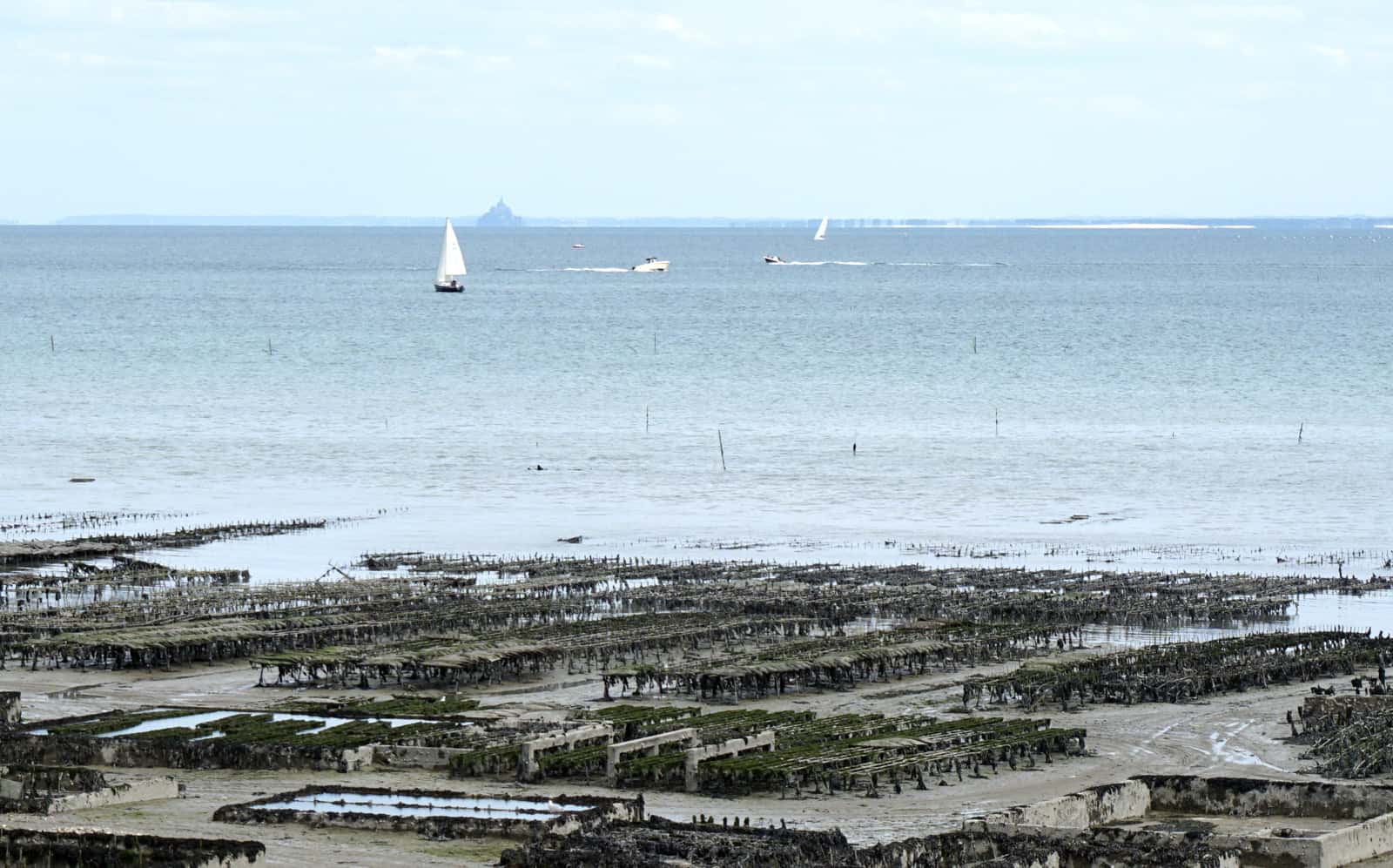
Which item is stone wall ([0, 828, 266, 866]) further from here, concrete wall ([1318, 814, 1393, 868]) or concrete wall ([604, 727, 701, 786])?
concrete wall ([1318, 814, 1393, 868])

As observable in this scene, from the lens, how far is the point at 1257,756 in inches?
1492

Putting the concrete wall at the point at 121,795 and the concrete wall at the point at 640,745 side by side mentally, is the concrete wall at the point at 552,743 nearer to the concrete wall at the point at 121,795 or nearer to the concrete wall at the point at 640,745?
the concrete wall at the point at 640,745

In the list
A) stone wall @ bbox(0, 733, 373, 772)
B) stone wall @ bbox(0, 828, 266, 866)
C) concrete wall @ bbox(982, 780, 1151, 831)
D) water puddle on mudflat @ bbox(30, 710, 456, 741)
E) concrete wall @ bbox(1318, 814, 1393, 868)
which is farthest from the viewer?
water puddle on mudflat @ bbox(30, 710, 456, 741)

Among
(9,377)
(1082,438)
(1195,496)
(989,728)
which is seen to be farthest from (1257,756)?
(9,377)

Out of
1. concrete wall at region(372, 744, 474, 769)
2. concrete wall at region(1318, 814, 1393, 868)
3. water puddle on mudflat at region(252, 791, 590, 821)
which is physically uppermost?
concrete wall at region(372, 744, 474, 769)

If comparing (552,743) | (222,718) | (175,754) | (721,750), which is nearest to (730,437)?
(222,718)

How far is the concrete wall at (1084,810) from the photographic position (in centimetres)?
3131

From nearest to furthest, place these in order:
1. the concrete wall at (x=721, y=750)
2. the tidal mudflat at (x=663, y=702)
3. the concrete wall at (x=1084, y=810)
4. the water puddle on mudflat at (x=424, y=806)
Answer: the concrete wall at (x=1084, y=810), the tidal mudflat at (x=663, y=702), the water puddle on mudflat at (x=424, y=806), the concrete wall at (x=721, y=750)

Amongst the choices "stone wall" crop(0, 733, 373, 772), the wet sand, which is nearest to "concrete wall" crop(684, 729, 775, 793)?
the wet sand

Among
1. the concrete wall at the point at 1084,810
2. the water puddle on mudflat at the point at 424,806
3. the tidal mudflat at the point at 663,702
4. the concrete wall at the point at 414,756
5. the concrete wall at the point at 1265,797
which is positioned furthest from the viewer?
the concrete wall at the point at 414,756

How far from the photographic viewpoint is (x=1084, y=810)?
3266 centimetres

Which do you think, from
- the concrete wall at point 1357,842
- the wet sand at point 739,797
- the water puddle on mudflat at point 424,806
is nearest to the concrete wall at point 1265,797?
the concrete wall at point 1357,842

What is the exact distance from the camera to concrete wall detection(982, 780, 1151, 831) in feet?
103

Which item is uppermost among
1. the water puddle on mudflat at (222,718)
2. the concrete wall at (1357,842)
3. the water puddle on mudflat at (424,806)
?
the water puddle on mudflat at (222,718)
